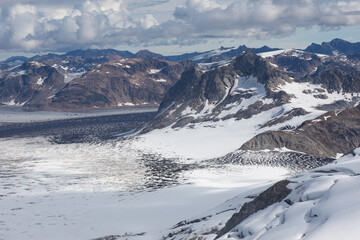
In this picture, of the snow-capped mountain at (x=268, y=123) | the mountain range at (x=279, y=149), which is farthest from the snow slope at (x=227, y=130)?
the mountain range at (x=279, y=149)

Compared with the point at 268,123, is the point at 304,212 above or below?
above

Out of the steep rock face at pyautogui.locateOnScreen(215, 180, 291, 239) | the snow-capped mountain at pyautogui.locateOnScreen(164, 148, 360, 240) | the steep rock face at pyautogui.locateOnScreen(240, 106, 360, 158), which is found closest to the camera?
the snow-capped mountain at pyautogui.locateOnScreen(164, 148, 360, 240)

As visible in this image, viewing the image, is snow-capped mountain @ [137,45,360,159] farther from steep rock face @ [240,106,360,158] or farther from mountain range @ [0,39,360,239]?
mountain range @ [0,39,360,239]

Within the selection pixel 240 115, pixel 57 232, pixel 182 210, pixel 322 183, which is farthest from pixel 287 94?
pixel 322 183

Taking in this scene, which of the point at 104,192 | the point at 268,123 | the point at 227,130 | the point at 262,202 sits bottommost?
the point at 104,192

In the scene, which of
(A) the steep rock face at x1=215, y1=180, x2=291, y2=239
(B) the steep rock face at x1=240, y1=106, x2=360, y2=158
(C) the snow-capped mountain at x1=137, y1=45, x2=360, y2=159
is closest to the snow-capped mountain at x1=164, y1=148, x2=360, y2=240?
(A) the steep rock face at x1=215, y1=180, x2=291, y2=239

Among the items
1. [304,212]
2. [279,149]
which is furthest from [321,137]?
[304,212]

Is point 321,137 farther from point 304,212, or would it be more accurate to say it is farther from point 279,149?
point 304,212

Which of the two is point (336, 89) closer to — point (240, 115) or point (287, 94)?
point (287, 94)
